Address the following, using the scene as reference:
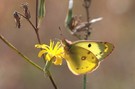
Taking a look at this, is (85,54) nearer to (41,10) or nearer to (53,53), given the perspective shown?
(53,53)

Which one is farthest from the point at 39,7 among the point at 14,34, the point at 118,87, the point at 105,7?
the point at 105,7

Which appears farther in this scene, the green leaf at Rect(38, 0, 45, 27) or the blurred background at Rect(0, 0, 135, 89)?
the blurred background at Rect(0, 0, 135, 89)

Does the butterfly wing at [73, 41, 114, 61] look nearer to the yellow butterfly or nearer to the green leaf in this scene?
the yellow butterfly

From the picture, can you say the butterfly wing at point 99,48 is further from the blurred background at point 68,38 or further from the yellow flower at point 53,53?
the blurred background at point 68,38

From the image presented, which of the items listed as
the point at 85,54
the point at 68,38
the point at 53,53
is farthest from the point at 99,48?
the point at 68,38

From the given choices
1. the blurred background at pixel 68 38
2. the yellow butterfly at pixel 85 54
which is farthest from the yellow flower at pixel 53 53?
the blurred background at pixel 68 38

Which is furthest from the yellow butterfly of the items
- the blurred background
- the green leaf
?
the blurred background

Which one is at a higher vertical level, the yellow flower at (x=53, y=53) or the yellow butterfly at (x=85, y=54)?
the yellow flower at (x=53, y=53)

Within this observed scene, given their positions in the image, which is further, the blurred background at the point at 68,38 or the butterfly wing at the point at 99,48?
the blurred background at the point at 68,38
